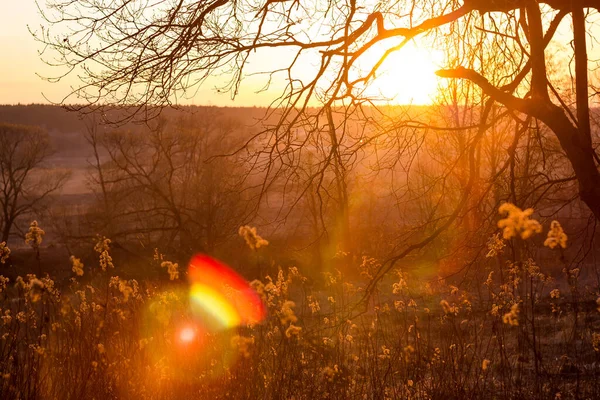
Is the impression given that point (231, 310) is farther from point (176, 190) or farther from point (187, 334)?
point (176, 190)

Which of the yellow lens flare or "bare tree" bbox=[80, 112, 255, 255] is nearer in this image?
the yellow lens flare

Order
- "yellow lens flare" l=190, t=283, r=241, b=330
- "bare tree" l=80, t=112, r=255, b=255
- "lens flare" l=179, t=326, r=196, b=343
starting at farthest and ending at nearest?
1. "bare tree" l=80, t=112, r=255, b=255
2. "lens flare" l=179, t=326, r=196, b=343
3. "yellow lens flare" l=190, t=283, r=241, b=330

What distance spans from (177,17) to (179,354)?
3.11m

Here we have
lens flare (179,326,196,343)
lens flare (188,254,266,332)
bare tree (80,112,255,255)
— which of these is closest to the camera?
lens flare (188,254,266,332)

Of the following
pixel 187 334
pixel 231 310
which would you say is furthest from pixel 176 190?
pixel 231 310

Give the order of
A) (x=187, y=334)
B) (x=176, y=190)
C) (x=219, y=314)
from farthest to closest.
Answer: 1. (x=176, y=190)
2. (x=219, y=314)
3. (x=187, y=334)

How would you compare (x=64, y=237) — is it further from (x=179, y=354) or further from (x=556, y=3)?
(x=556, y=3)

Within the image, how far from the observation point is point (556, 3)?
554 cm

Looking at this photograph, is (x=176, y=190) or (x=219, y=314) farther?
(x=176, y=190)

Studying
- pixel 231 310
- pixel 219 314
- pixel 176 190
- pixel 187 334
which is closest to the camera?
pixel 231 310

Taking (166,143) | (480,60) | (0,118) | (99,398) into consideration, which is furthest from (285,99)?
(0,118)

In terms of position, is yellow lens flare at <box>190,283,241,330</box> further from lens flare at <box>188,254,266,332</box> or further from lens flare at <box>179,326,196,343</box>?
lens flare at <box>179,326,196,343</box>

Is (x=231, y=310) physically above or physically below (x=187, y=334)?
above

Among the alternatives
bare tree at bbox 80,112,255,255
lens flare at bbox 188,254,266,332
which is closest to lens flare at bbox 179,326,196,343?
lens flare at bbox 188,254,266,332
